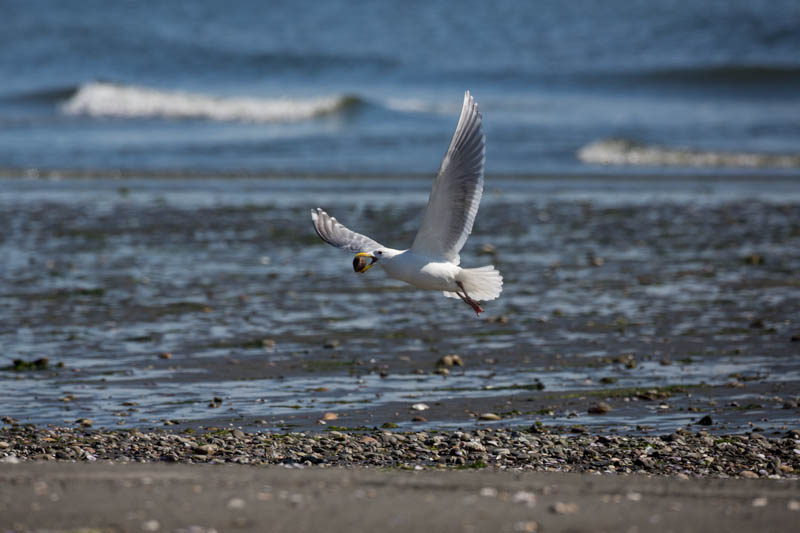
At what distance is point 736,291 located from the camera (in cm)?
1266

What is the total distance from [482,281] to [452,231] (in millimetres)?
495

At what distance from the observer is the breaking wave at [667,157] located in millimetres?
27422

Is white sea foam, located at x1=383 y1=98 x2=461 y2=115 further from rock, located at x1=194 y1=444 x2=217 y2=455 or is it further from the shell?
rock, located at x1=194 y1=444 x2=217 y2=455

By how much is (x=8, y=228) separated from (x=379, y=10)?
48.4 metres

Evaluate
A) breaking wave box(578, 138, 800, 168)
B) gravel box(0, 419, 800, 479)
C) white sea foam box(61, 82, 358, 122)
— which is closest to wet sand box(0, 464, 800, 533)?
gravel box(0, 419, 800, 479)

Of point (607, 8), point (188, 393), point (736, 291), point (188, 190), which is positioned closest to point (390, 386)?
point (188, 393)

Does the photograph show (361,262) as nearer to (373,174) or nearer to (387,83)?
(373,174)

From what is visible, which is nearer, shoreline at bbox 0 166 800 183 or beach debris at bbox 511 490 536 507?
beach debris at bbox 511 490 536 507

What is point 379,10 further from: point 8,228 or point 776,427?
point 776,427

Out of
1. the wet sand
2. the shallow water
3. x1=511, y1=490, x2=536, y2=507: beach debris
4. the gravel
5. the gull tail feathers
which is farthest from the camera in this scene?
the gull tail feathers

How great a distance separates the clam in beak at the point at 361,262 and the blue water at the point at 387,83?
17683 millimetres

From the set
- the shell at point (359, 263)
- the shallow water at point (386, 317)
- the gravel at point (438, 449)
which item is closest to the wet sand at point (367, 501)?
the gravel at point (438, 449)

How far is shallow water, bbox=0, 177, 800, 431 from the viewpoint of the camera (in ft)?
28.1

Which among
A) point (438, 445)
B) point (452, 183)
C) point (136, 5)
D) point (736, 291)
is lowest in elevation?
point (438, 445)
